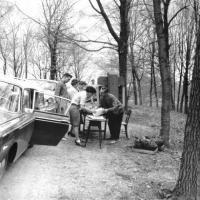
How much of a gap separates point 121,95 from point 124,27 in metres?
3.63

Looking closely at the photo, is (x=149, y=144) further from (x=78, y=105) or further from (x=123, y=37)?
(x=123, y=37)

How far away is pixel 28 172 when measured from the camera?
434 cm

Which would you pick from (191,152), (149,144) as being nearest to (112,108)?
(149,144)

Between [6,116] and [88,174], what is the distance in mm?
1862

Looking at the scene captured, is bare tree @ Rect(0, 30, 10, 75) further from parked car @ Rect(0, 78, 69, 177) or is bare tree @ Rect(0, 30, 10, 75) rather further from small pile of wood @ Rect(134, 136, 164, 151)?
parked car @ Rect(0, 78, 69, 177)

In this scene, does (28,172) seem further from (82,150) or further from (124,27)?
(124,27)

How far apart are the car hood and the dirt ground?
1028 millimetres

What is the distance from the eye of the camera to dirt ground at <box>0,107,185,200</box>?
3.73 metres

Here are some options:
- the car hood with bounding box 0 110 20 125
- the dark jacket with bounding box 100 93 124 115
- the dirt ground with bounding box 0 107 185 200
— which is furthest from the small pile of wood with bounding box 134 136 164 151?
the car hood with bounding box 0 110 20 125

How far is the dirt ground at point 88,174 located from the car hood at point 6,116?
1.03 meters

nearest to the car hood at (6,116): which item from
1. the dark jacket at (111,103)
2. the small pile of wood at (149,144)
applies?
the dark jacket at (111,103)

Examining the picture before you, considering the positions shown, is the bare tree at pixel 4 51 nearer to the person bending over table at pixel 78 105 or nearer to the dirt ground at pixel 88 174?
the person bending over table at pixel 78 105

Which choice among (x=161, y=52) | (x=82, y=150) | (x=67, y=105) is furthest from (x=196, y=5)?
(x=82, y=150)

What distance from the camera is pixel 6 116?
12.5 ft
